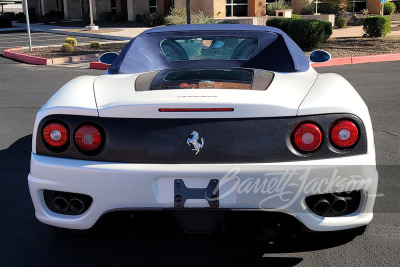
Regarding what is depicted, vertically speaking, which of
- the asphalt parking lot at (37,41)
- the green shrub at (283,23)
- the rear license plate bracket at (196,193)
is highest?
the green shrub at (283,23)

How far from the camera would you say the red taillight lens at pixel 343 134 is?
3.11 meters

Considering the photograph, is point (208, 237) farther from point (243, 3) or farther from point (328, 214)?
point (243, 3)

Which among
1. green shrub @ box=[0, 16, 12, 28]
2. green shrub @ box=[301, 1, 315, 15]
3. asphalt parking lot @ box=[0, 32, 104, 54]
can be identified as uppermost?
green shrub @ box=[301, 1, 315, 15]

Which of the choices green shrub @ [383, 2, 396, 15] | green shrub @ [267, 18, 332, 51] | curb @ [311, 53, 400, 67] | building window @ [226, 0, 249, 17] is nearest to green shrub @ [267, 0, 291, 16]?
building window @ [226, 0, 249, 17]

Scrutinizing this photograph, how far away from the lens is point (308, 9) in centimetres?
3186

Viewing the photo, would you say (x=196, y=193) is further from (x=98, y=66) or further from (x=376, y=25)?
(x=376, y=25)

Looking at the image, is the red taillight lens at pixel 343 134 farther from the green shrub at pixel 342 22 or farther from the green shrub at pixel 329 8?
the green shrub at pixel 329 8

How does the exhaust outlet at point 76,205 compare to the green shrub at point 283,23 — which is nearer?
the exhaust outlet at point 76,205

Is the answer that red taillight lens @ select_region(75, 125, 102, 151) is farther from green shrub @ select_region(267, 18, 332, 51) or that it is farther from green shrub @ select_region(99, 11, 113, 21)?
green shrub @ select_region(99, 11, 113, 21)

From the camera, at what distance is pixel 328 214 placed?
10.3 ft

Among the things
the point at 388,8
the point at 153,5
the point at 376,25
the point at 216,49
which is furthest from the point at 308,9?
the point at 216,49

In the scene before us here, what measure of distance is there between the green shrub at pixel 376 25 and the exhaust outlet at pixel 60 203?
19.6 metres

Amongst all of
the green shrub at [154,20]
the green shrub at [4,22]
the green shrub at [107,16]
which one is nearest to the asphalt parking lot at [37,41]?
the green shrub at [154,20]

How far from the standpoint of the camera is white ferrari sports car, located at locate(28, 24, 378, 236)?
9.89 feet
